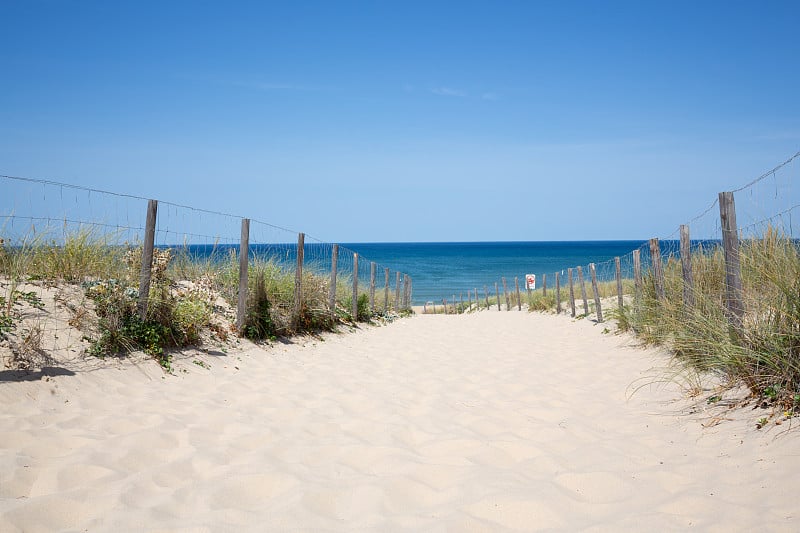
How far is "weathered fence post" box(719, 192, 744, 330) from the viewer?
480 cm

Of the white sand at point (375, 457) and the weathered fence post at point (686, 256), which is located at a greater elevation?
the weathered fence post at point (686, 256)

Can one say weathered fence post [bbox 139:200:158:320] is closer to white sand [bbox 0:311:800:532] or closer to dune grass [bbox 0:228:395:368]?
dune grass [bbox 0:228:395:368]

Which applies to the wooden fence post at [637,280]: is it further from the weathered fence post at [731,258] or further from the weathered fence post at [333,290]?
the weathered fence post at [333,290]

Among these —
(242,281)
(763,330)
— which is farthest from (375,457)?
(242,281)

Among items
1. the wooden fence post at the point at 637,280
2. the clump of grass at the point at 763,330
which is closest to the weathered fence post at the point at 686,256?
the clump of grass at the point at 763,330

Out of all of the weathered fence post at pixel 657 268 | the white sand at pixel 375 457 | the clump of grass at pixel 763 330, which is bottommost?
the white sand at pixel 375 457

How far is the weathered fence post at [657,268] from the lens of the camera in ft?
26.5

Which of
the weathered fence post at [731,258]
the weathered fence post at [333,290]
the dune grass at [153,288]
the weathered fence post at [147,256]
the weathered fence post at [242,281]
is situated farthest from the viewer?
the weathered fence post at [333,290]

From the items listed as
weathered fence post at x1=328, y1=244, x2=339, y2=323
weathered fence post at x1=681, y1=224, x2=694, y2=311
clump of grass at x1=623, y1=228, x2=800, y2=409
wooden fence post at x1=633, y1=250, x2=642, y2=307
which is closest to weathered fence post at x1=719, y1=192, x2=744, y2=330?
clump of grass at x1=623, y1=228, x2=800, y2=409

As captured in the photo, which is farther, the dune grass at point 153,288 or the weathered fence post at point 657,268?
the weathered fence post at point 657,268

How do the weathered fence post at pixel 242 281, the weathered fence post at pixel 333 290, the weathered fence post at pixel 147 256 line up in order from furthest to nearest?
the weathered fence post at pixel 333 290
the weathered fence post at pixel 242 281
the weathered fence post at pixel 147 256

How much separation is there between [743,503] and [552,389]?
304cm

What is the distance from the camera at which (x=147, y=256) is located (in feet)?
21.0

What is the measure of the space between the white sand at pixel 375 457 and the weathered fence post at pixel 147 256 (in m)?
→ 0.82
